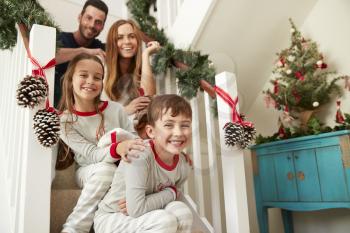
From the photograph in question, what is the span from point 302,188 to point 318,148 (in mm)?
238

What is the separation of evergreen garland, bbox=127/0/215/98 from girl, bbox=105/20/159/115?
7 centimetres

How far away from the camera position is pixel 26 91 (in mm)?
1109

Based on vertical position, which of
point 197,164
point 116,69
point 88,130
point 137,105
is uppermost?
point 116,69

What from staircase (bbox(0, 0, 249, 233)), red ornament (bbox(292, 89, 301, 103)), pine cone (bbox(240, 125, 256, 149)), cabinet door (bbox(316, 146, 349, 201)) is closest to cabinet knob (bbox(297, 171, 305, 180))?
cabinet door (bbox(316, 146, 349, 201))

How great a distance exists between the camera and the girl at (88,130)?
1188 millimetres

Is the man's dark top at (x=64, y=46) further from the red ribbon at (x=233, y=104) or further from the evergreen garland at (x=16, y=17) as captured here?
the red ribbon at (x=233, y=104)

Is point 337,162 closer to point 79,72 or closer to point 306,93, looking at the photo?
point 306,93

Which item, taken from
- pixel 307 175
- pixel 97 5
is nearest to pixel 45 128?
pixel 97 5

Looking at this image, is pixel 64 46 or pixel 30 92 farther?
pixel 64 46

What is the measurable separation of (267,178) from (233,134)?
2.87 feet

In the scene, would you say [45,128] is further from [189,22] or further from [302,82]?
[302,82]

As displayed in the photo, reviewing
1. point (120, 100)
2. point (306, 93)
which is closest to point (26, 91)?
point (120, 100)

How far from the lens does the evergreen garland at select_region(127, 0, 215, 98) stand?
1.69 m

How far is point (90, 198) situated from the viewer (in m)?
1.19
